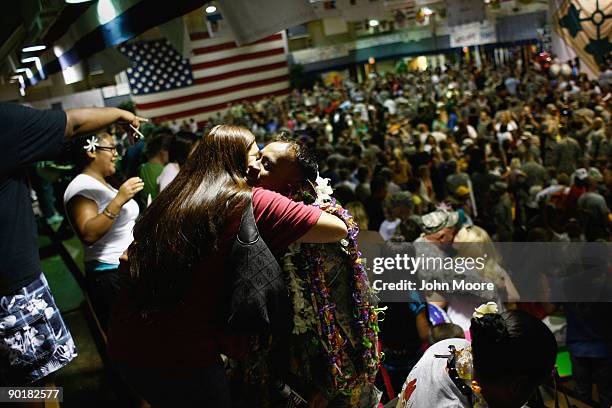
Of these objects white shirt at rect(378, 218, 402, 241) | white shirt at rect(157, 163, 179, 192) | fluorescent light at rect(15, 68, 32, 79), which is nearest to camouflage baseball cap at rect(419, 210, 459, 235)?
white shirt at rect(378, 218, 402, 241)

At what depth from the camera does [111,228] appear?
9.68 feet

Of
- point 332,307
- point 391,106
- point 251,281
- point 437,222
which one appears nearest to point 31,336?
point 251,281

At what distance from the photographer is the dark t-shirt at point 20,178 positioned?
202 centimetres

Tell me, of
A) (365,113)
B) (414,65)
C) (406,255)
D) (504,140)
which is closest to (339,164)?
(504,140)

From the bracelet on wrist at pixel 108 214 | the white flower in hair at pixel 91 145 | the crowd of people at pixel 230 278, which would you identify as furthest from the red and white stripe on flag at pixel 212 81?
the bracelet on wrist at pixel 108 214

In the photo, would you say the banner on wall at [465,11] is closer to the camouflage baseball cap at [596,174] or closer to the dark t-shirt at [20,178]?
the camouflage baseball cap at [596,174]

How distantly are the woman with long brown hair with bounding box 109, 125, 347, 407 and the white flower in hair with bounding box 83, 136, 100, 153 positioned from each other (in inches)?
48.1

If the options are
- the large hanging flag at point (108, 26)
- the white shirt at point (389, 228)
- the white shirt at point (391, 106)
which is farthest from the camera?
the white shirt at point (391, 106)

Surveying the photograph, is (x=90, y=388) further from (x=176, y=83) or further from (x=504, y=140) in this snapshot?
(x=176, y=83)

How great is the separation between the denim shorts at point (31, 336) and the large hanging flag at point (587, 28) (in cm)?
667

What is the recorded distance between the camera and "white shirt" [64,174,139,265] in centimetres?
290

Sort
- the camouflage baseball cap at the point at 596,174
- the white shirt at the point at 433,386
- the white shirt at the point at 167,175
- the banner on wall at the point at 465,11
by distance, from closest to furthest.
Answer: the white shirt at the point at 433,386, the white shirt at the point at 167,175, the camouflage baseball cap at the point at 596,174, the banner on wall at the point at 465,11

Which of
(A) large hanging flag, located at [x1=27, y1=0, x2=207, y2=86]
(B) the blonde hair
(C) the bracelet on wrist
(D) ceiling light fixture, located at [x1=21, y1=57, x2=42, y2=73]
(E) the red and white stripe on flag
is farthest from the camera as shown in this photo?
(E) the red and white stripe on flag

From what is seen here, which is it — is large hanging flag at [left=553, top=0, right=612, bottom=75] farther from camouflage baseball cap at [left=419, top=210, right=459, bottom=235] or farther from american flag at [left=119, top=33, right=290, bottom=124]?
american flag at [left=119, top=33, right=290, bottom=124]
